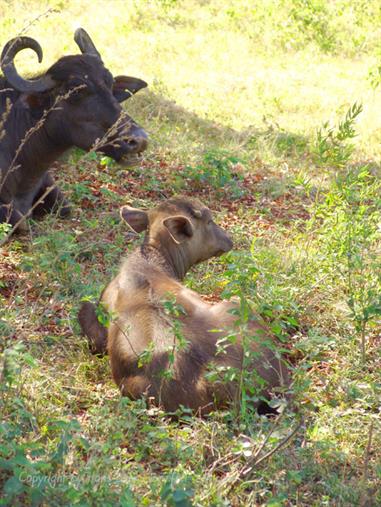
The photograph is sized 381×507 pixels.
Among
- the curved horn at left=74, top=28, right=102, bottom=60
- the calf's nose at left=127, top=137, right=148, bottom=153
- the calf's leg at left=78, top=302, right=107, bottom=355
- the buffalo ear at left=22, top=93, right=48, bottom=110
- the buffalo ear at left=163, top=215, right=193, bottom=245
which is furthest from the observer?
the curved horn at left=74, top=28, right=102, bottom=60

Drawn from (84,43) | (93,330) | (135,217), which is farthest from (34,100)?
(93,330)

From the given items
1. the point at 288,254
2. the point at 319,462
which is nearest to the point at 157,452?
the point at 319,462

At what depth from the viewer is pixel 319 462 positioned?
17.8ft

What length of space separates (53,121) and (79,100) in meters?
0.37

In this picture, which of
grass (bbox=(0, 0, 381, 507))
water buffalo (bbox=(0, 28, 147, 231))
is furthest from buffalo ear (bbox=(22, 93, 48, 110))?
grass (bbox=(0, 0, 381, 507))

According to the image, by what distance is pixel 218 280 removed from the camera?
806 centimetres

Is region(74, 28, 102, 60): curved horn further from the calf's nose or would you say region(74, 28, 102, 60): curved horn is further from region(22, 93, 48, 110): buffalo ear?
the calf's nose

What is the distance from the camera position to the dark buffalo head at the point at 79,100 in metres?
8.98

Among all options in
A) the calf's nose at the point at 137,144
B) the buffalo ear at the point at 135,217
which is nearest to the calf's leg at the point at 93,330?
the buffalo ear at the point at 135,217

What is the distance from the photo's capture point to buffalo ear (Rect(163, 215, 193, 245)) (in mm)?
7102

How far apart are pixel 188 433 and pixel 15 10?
12369 millimetres

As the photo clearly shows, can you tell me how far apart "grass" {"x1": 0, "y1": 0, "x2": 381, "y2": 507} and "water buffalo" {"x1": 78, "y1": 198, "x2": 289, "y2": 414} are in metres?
0.18

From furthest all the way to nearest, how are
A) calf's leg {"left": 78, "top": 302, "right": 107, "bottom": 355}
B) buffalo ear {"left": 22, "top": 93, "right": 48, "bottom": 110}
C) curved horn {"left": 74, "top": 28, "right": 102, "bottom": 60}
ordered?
1. curved horn {"left": 74, "top": 28, "right": 102, "bottom": 60}
2. buffalo ear {"left": 22, "top": 93, "right": 48, "bottom": 110}
3. calf's leg {"left": 78, "top": 302, "right": 107, "bottom": 355}

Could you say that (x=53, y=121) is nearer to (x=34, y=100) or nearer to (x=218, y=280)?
(x=34, y=100)
